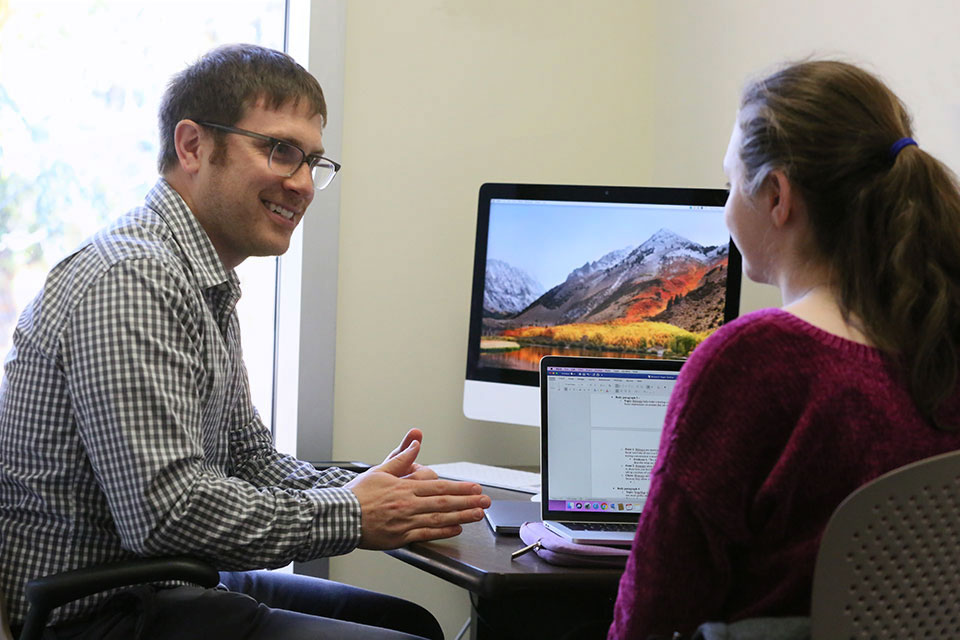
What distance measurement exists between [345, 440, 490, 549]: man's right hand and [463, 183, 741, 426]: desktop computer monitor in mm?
654

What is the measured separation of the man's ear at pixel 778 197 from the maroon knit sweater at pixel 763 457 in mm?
160

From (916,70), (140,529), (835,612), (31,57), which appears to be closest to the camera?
(835,612)

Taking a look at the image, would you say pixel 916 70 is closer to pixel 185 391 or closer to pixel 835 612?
pixel 835 612

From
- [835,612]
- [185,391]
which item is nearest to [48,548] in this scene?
[185,391]

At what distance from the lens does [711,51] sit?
2.57 m

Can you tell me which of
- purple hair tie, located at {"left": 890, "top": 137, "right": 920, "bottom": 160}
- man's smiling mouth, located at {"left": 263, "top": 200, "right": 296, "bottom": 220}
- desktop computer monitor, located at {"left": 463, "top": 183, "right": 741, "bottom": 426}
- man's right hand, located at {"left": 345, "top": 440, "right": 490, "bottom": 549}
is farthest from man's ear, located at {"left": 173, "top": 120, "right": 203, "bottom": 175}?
purple hair tie, located at {"left": 890, "top": 137, "right": 920, "bottom": 160}

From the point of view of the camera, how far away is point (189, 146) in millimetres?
1666

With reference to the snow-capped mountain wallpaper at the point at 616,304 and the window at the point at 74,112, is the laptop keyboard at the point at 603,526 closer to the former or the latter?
the snow-capped mountain wallpaper at the point at 616,304

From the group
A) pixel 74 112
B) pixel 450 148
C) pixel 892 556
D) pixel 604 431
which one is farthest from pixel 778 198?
pixel 74 112

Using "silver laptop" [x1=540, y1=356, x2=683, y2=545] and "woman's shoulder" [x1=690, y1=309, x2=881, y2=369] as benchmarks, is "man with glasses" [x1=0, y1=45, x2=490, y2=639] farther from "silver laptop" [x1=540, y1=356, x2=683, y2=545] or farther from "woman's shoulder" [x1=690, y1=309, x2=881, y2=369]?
"woman's shoulder" [x1=690, y1=309, x2=881, y2=369]

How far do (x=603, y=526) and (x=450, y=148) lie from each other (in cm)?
133

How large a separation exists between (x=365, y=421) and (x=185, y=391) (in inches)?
45.7

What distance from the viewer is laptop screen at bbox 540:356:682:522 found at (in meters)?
1.59

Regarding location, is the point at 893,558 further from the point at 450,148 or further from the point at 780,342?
the point at 450,148
